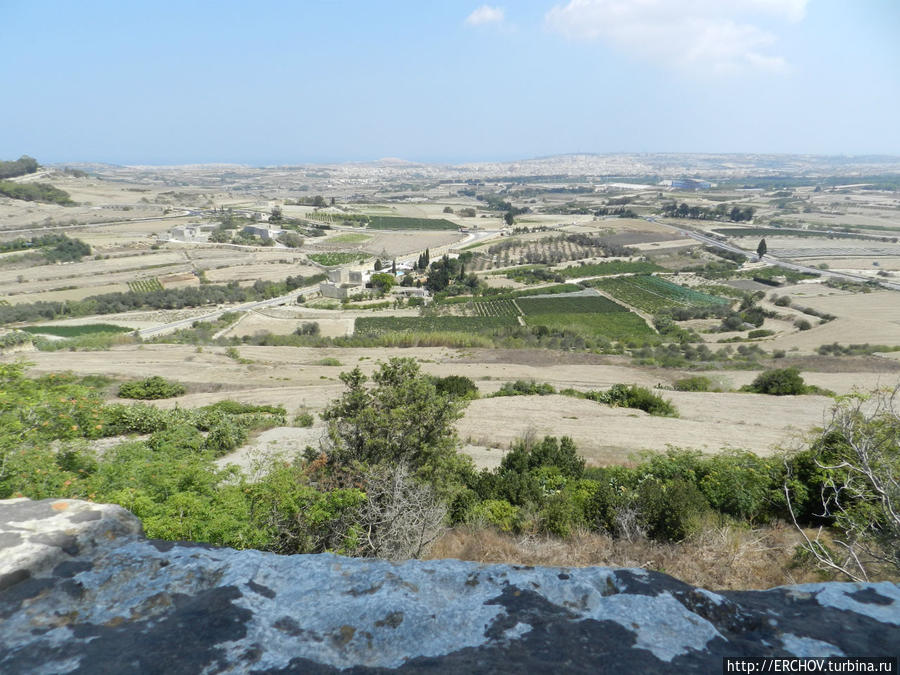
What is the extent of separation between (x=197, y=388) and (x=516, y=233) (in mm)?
88424

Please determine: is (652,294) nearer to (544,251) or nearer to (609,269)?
(609,269)

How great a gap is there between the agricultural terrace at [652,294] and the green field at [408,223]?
50.8m

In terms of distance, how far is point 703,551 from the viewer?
687cm

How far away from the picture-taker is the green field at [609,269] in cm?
Answer: 7438

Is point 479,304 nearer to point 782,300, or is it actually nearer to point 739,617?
point 782,300

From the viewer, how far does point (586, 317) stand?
175ft

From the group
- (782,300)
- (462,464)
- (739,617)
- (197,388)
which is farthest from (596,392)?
(782,300)

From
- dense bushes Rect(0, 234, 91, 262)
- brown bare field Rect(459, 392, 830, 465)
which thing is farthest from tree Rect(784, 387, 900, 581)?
dense bushes Rect(0, 234, 91, 262)

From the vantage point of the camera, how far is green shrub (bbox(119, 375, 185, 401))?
20.3m

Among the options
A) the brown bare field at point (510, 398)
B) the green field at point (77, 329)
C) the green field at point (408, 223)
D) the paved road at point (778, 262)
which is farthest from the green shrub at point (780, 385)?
the green field at point (408, 223)

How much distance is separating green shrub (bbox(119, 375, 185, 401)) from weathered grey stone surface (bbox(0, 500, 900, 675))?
20451 millimetres

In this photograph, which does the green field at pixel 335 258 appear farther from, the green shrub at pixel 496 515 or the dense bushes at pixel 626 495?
the green shrub at pixel 496 515

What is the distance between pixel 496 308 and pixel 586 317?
986 cm

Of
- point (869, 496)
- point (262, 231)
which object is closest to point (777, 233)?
point (262, 231)
